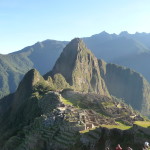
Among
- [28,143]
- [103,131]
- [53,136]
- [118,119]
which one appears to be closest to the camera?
[103,131]

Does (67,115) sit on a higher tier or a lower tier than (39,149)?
higher

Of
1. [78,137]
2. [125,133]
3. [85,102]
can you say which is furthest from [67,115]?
[85,102]

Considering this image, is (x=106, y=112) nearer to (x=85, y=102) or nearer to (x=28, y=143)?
(x=85, y=102)

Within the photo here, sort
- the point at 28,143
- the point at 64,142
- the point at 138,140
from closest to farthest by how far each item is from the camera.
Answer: the point at 138,140 < the point at 64,142 < the point at 28,143

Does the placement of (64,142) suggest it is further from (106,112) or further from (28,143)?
(106,112)

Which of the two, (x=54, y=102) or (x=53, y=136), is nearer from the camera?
(x=53, y=136)

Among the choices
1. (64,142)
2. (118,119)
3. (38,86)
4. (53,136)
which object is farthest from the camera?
(38,86)

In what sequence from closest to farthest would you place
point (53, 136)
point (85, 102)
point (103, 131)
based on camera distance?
point (103, 131), point (53, 136), point (85, 102)

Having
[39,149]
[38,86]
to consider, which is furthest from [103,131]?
[38,86]

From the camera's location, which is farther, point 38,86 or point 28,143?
point 38,86
